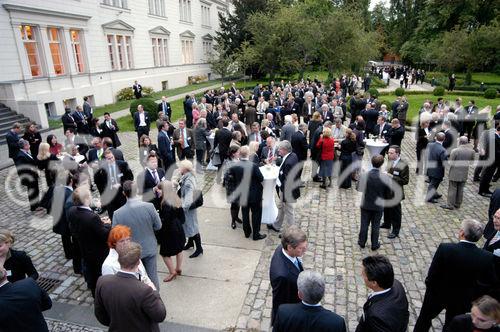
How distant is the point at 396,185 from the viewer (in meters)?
6.74

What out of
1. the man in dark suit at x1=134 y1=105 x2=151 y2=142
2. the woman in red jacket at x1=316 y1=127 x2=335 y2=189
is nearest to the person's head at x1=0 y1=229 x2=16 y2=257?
the woman in red jacket at x1=316 y1=127 x2=335 y2=189

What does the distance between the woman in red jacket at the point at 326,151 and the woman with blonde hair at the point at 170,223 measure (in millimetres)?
5096

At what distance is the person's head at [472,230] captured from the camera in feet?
12.3

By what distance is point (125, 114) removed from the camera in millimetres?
20641

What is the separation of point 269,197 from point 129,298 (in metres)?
4.53

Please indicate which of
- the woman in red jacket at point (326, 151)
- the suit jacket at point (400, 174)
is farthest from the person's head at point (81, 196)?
the woman in red jacket at point (326, 151)

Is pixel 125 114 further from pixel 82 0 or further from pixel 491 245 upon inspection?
pixel 491 245

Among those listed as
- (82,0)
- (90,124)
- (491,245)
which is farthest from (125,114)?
(491,245)

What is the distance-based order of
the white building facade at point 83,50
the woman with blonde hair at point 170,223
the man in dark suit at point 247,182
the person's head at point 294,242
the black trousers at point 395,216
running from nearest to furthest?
the person's head at point 294,242
the woman with blonde hair at point 170,223
the man in dark suit at point 247,182
the black trousers at point 395,216
the white building facade at point 83,50

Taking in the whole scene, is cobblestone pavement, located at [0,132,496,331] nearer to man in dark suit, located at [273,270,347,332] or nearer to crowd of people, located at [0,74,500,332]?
crowd of people, located at [0,74,500,332]

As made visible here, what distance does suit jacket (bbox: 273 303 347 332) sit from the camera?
281 centimetres

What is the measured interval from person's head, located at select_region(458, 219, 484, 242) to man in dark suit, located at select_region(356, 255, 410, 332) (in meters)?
1.24

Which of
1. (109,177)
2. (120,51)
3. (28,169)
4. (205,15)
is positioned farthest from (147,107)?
(205,15)

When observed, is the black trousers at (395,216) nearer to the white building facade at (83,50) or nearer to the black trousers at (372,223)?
the black trousers at (372,223)
